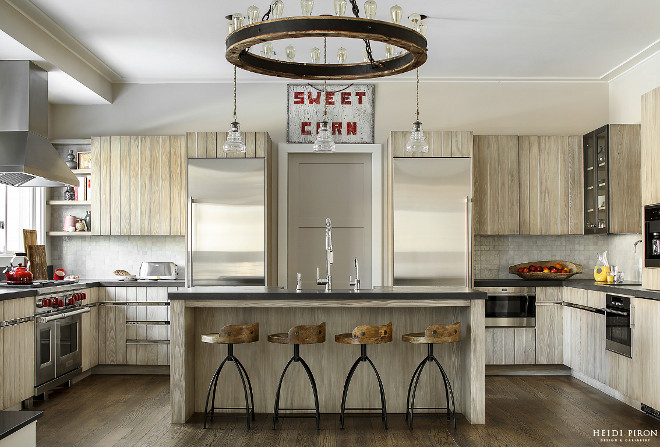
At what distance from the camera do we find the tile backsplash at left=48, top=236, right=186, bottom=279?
765 centimetres

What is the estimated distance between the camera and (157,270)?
739 centimetres

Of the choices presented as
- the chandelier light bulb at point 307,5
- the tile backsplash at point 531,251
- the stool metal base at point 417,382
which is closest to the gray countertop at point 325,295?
the stool metal base at point 417,382

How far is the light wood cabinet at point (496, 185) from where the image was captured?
7.29m

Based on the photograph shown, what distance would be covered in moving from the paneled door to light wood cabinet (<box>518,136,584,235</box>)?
176cm

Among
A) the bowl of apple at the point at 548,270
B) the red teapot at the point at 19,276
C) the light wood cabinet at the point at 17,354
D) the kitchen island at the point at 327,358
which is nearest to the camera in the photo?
the light wood cabinet at the point at 17,354

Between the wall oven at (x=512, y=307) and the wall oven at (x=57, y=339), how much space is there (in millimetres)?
4174

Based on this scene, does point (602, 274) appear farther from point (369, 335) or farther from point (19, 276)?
point (19, 276)

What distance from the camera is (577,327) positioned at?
6.58 meters

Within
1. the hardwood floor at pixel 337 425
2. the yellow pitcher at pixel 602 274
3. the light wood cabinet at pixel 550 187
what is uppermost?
the light wood cabinet at pixel 550 187

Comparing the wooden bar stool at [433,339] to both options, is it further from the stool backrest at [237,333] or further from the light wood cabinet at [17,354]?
the light wood cabinet at [17,354]

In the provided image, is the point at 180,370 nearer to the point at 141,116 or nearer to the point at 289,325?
the point at 289,325

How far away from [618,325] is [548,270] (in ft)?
5.33

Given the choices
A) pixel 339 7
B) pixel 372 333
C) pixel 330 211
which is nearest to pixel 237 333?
pixel 372 333

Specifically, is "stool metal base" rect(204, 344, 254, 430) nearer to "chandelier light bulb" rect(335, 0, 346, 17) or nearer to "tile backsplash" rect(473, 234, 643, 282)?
"chandelier light bulb" rect(335, 0, 346, 17)
